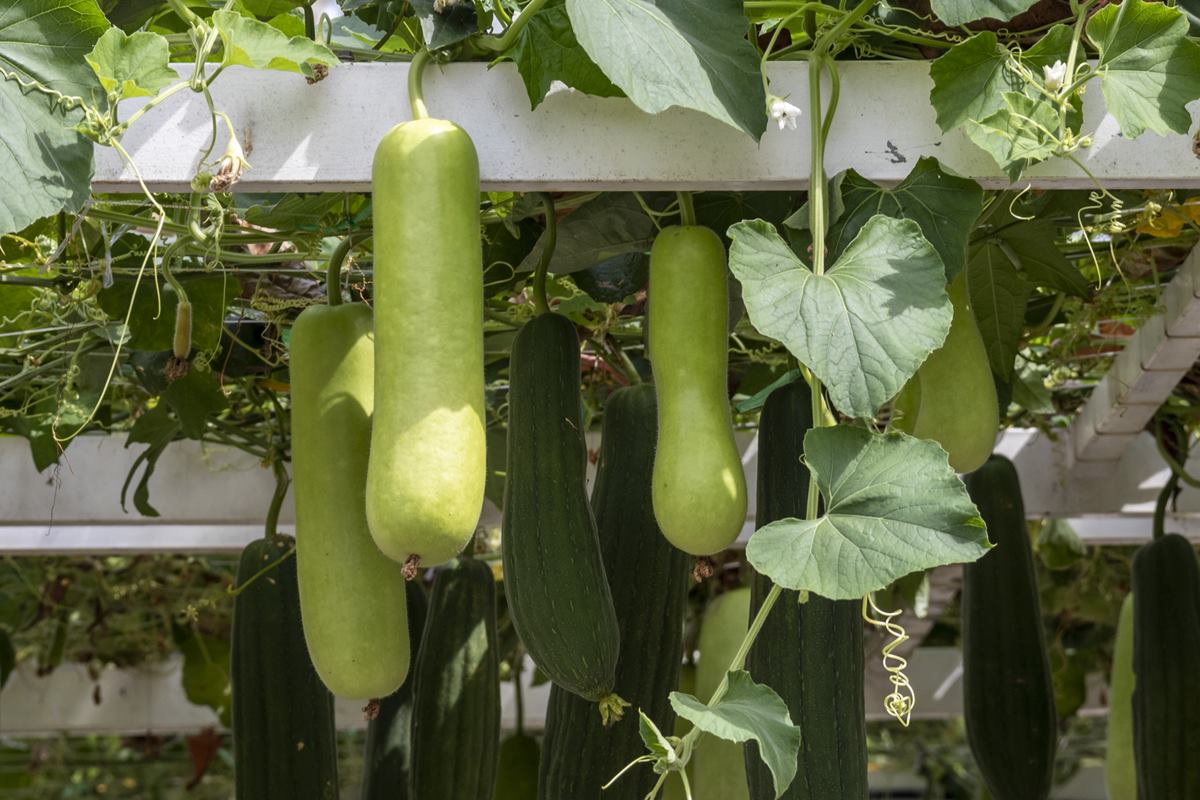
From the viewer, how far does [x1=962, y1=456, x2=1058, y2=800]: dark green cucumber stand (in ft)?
5.79

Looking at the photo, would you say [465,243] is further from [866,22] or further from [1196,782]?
[1196,782]

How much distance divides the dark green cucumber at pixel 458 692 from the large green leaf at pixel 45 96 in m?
0.77

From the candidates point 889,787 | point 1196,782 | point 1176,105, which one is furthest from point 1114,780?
point 889,787

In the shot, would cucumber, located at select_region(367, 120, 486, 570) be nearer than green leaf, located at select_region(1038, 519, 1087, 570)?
Yes

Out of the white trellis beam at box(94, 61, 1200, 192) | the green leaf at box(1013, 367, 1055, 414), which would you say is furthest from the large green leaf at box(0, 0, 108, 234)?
the green leaf at box(1013, 367, 1055, 414)

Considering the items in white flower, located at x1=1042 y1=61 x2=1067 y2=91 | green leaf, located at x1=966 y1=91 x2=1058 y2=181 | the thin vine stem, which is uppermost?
the thin vine stem

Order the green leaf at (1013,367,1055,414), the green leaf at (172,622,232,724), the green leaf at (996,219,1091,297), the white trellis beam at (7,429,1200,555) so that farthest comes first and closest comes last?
1. the green leaf at (172,622,232,724)
2. the white trellis beam at (7,429,1200,555)
3. the green leaf at (1013,367,1055,414)
4. the green leaf at (996,219,1091,297)

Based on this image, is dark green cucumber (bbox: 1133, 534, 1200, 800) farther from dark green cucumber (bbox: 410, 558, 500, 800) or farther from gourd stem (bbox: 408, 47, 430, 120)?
gourd stem (bbox: 408, 47, 430, 120)

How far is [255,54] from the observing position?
93cm

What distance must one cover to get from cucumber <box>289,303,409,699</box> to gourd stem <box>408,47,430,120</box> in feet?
0.66

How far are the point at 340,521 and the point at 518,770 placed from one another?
1258 mm

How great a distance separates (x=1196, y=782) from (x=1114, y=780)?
41 centimetres

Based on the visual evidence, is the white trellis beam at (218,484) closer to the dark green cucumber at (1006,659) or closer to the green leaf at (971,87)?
the dark green cucumber at (1006,659)

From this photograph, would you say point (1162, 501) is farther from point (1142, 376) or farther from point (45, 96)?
point (45, 96)
